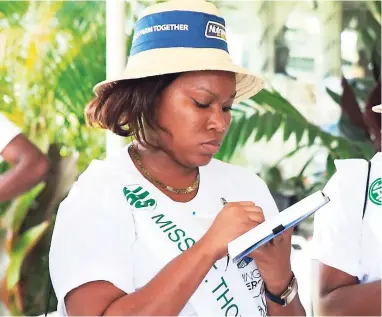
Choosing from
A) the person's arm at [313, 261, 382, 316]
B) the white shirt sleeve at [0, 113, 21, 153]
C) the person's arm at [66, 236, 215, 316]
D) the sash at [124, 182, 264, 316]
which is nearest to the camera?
the person's arm at [66, 236, 215, 316]

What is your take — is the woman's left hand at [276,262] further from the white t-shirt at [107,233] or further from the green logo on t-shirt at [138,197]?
the green logo on t-shirt at [138,197]

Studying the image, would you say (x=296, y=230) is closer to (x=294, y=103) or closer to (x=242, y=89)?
(x=294, y=103)

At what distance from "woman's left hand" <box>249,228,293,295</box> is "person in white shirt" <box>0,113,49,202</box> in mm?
949

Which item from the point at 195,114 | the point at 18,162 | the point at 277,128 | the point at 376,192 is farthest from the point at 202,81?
the point at 277,128

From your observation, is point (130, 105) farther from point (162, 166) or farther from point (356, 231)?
point (356, 231)

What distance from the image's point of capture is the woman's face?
3.31ft

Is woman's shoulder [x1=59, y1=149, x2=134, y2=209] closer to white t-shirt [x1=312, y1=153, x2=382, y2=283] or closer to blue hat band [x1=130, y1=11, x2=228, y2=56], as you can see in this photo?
blue hat band [x1=130, y1=11, x2=228, y2=56]

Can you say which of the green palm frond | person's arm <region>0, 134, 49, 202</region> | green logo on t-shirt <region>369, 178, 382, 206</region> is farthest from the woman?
the green palm frond

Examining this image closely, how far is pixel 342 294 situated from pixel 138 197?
19.1 inches

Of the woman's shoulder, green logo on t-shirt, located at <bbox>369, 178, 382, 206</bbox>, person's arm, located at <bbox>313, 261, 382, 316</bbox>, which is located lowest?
person's arm, located at <bbox>313, 261, 382, 316</bbox>

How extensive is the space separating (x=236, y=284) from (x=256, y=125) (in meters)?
1.15

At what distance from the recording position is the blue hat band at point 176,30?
3.50ft

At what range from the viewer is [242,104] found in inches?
86.0

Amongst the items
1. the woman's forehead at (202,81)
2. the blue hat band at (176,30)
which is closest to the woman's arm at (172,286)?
the woman's forehead at (202,81)
